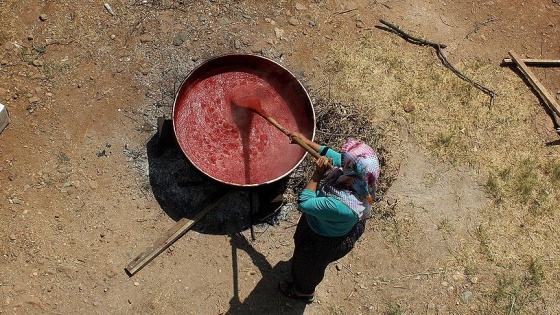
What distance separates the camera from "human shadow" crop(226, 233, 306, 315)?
4742 millimetres

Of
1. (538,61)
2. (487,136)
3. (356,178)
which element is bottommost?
(487,136)

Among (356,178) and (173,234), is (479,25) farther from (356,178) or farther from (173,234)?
(173,234)

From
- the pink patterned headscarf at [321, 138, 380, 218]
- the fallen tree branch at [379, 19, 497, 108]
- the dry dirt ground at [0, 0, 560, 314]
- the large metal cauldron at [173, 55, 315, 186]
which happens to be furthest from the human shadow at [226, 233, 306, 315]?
the fallen tree branch at [379, 19, 497, 108]

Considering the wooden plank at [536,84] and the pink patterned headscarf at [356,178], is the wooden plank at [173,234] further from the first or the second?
the wooden plank at [536,84]

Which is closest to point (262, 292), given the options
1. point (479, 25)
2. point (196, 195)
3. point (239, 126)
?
point (196, 195)

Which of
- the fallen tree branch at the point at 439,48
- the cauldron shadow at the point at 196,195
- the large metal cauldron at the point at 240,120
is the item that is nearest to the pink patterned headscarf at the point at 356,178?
the large metal cauldron at the point at 240,120

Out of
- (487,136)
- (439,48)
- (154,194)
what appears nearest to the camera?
(154,194)

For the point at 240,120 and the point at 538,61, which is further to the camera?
the point at 538,61

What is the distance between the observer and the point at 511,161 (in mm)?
5738

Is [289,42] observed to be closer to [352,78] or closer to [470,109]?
[352,78]

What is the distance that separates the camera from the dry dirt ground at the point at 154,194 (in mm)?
4629

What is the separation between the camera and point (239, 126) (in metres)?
5.04

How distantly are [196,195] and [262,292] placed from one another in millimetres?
963

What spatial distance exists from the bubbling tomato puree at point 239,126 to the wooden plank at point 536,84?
2.58 m
